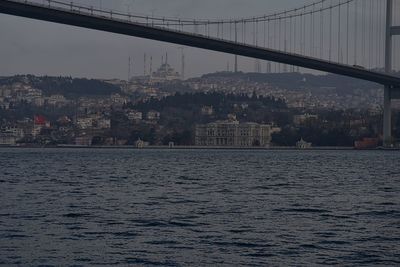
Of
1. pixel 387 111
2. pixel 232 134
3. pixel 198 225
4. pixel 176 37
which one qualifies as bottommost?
pixel 198 225

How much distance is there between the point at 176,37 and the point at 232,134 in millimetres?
75125

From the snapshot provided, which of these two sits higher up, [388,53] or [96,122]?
[388,53]

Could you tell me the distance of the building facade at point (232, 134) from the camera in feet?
394

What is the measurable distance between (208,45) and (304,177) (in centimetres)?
1623

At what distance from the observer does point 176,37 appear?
4712cm

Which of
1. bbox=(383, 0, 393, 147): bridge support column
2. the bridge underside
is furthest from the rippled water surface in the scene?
bbox=(383, 0, 393, 147): bridge support column

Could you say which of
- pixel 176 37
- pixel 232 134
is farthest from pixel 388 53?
pixel 232 134

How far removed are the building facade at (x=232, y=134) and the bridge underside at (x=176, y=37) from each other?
188 feet

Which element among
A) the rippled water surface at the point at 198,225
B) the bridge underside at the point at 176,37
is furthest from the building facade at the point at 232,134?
the rippled water surface at the point at 198,225

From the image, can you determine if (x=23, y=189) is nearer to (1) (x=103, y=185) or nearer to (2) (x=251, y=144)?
(1) (x=103, y=185)

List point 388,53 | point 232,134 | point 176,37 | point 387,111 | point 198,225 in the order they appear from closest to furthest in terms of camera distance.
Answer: point 198,225 → point 176,37 → point 388,53 → point 387,111 → point 232,134

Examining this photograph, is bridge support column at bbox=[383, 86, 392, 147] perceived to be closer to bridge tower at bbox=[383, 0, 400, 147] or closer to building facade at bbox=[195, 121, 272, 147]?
bridge tower at bbox=[383, 0, 400, 147]

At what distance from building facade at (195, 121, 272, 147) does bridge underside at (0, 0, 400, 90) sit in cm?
5719

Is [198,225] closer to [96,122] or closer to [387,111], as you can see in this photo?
[387,111]
